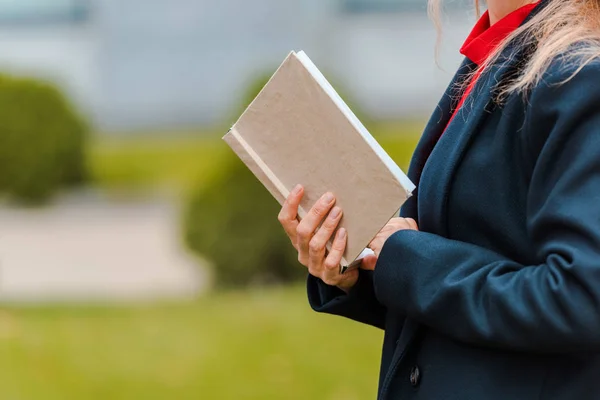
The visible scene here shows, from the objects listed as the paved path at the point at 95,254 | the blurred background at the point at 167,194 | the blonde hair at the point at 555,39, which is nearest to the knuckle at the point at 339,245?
the blonde hair at the point at 555,39

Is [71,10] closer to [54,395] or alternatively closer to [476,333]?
[54,395]

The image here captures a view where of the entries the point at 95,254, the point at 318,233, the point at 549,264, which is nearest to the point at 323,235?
the point at 318,233


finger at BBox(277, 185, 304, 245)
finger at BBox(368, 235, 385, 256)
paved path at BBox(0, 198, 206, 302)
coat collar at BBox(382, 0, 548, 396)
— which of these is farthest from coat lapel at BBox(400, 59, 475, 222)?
paved path at BBox(0, 198, 206, 302)

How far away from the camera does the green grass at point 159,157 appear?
1250 centimetres

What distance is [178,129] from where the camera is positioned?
16.4 m

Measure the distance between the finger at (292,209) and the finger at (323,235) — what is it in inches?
2.1

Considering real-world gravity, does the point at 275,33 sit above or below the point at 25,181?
below

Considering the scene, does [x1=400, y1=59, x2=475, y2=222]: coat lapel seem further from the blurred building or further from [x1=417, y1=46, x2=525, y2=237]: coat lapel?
the blurred building

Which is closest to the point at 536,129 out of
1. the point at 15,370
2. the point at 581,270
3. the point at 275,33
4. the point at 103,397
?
the point at 581,270

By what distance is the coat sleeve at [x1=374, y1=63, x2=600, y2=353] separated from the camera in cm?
143

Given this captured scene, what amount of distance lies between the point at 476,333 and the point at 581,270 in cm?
20

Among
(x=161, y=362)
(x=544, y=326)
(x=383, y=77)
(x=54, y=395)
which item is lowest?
(x=383, y=77)

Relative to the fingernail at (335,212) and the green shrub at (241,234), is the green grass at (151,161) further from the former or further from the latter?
the fingernail at (335,212)

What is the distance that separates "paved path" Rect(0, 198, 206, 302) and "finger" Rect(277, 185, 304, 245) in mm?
5175
